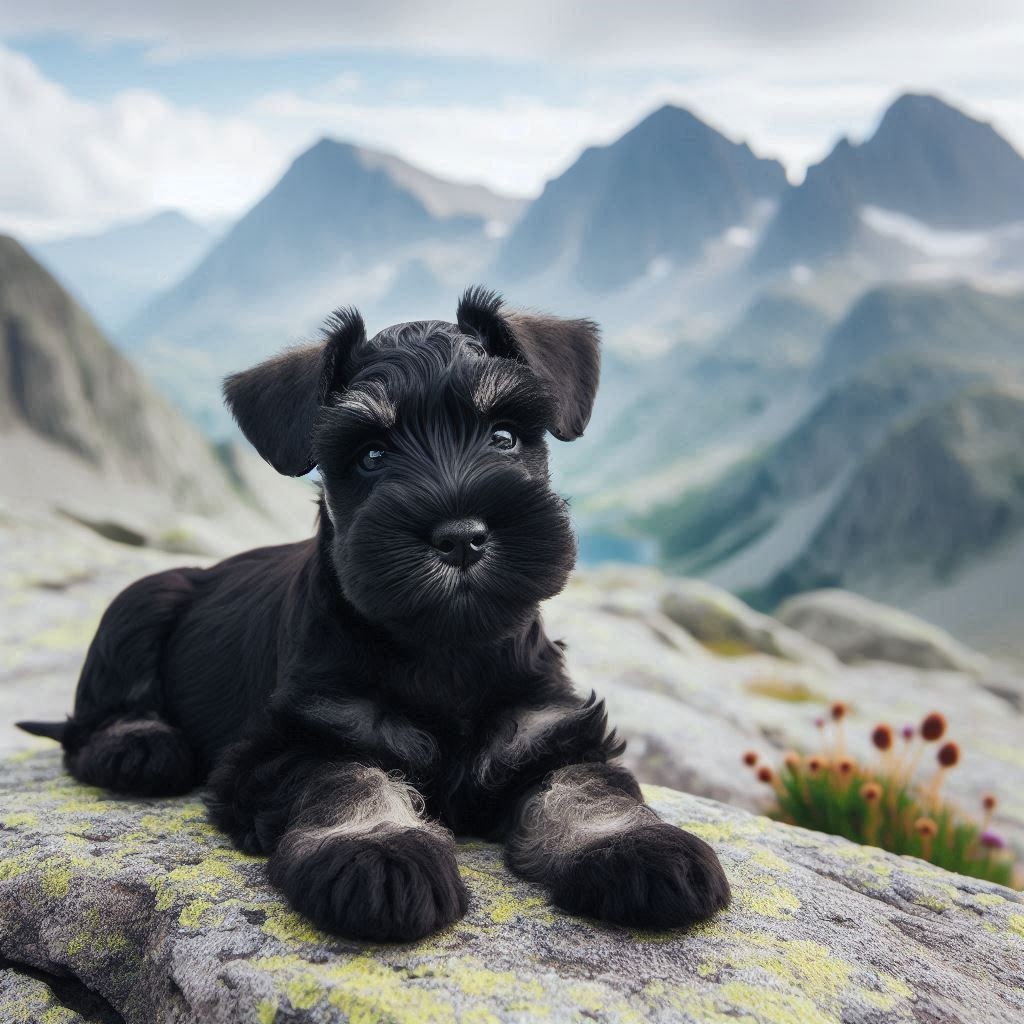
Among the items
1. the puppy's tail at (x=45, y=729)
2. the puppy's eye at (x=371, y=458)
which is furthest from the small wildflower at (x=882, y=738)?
the puppy's tail at (x=45, y=729)

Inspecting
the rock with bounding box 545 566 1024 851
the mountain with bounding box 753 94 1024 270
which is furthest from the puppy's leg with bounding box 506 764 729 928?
the mountain with bounding box 753 94 1024 270

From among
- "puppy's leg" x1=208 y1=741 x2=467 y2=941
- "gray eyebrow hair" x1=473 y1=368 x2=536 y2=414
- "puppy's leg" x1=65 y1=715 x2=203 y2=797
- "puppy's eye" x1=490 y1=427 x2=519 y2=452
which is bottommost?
"puppy's leg" x1=65 y1=715 x2=203 y2=797

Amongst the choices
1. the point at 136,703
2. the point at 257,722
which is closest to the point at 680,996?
the point at 257,722

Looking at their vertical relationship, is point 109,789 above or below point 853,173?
below

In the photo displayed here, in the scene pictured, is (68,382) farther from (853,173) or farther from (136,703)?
(853,173)

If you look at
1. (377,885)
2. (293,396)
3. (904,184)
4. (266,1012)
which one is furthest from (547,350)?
(904,184)

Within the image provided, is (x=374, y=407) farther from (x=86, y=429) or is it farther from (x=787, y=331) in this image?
(x=787, y=331)

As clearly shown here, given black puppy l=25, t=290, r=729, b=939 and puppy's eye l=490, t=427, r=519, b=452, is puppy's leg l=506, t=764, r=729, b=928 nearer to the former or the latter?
black puppy l=25, t=290, r=729, b=939
